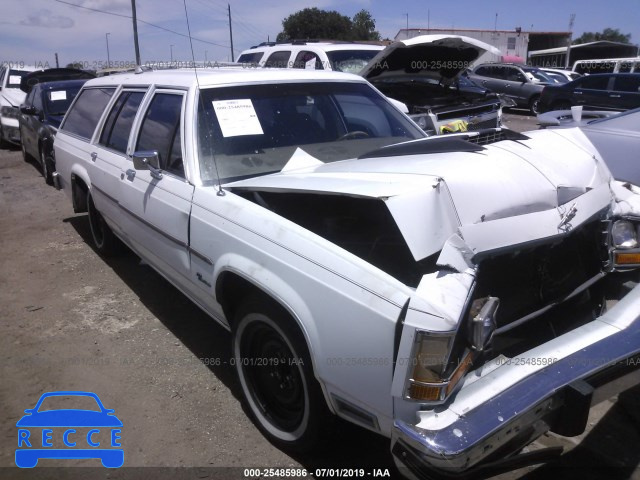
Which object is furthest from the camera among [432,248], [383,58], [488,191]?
[383,58]

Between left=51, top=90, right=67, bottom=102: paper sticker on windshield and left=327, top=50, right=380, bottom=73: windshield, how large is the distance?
463 centimetres

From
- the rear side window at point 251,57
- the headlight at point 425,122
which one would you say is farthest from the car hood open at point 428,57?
the rear side window at point 251,57

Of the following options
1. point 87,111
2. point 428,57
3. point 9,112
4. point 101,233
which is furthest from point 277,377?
point 9,112

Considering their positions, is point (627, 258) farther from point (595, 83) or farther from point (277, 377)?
point (595, 83)

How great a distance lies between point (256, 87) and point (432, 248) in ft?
6.76

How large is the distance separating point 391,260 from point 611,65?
23.3 m

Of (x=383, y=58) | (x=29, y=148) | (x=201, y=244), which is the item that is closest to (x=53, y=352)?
(x=201, y=244)

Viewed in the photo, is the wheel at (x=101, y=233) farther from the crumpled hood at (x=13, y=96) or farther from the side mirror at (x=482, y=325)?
the crumpled hood at (x=13, y=96)

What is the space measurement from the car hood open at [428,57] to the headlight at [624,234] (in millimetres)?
4734

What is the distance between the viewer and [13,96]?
42.4 feet

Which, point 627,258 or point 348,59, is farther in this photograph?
point 348,59

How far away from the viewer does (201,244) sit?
304 centimetres

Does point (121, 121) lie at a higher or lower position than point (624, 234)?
higher

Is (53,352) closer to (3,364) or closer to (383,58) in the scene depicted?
(3,364)
